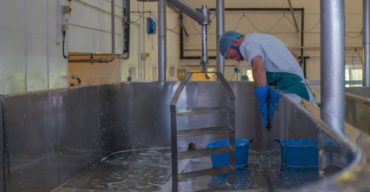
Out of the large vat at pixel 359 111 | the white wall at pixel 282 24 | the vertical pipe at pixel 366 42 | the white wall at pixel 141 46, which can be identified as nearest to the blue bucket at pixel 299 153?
the large vat at pixel 359 111

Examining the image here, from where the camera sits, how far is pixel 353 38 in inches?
307

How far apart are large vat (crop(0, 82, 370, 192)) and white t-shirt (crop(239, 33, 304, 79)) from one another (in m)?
0.33

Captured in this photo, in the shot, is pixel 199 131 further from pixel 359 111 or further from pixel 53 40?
pixel 53 40

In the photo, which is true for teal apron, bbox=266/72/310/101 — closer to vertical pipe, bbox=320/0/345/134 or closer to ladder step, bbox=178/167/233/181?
ladder step, bbox=178/167/233/181

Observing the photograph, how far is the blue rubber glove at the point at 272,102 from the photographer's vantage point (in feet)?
6.15

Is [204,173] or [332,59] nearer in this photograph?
[332,59]

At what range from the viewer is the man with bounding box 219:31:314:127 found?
2172 millimetres

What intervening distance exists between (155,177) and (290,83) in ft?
2.68

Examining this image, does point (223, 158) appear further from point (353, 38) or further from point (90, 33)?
point (353, 38)

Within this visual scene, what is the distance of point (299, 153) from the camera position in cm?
127

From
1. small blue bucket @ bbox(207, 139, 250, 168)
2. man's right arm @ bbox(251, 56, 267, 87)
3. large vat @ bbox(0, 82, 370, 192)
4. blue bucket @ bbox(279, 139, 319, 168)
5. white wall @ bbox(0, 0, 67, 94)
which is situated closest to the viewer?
large vat @ bbox(0, 82, 370, 192)

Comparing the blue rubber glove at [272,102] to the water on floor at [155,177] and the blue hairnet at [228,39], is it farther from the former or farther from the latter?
the blue hairnet at [228,39]

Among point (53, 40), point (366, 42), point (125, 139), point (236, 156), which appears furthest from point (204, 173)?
point (366, 42)

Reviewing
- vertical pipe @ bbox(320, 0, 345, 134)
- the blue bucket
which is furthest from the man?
vertical pipe @ bbox(320, 0, 345, 134)
